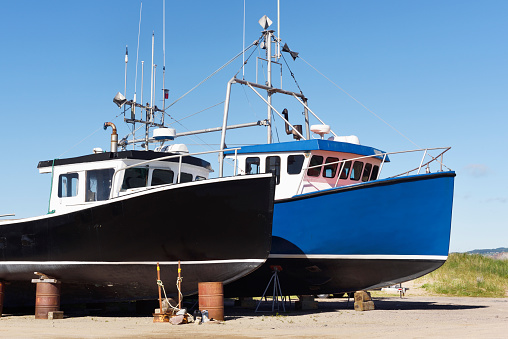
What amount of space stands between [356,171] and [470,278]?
1140 cm

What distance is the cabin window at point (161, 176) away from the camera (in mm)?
13672

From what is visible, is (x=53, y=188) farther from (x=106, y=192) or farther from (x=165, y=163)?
(x=165, y=163)

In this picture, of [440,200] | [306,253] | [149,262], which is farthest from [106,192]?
[440,200]

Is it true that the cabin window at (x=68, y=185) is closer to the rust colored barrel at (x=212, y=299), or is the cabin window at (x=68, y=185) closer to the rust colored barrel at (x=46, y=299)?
the rust colored barrel at (x=46, y=299)

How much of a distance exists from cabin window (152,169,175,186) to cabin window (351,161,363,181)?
4454 mm

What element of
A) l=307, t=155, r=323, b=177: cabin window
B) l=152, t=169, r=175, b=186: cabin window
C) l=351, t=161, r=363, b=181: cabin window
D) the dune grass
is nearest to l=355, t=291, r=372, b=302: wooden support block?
l=351, t=161, r=363, b=181: cabin window

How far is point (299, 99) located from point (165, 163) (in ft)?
15.8

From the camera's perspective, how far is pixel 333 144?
47.3 feet

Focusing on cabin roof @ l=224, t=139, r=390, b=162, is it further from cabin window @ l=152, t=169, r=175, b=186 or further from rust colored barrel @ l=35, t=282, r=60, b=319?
rust colored barrel @ l=35, t=282, r=60, b=319

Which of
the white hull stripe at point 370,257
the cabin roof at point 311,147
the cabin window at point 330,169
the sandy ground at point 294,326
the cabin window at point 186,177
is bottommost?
the sandy ground at point 294,326

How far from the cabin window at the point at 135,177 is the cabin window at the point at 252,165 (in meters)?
2.66

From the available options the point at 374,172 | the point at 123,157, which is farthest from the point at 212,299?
the point at 374,172

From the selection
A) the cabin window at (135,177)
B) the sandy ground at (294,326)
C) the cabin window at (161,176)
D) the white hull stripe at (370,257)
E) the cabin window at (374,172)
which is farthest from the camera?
the cabin window at (374,172)

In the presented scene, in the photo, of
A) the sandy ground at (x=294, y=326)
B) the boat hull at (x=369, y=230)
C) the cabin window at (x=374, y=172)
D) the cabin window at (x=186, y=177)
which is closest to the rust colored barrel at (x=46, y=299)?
the sandy ground at (x=294, y=326)
